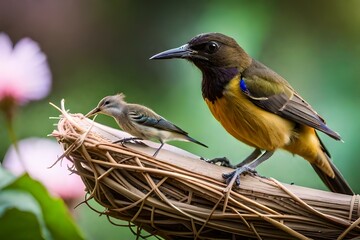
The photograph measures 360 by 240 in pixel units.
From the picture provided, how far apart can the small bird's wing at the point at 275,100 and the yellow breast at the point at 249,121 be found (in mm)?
14

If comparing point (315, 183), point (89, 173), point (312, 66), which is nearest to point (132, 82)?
point (312, 66)

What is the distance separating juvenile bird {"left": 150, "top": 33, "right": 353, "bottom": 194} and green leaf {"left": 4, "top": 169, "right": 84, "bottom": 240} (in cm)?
57

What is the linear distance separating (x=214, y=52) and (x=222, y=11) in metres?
1.29

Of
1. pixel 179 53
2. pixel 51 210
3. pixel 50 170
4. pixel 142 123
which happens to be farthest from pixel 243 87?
pixel 51 210

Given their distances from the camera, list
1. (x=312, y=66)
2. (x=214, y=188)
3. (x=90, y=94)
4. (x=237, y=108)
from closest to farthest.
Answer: (x=214, y=188) → (x=237, y=108) → (x=312, y=66) → (x=90, y=94)

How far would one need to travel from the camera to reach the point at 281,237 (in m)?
1.44

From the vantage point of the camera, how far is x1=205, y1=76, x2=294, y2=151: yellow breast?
1.76 m

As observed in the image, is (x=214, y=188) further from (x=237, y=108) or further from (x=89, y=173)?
(x=237, y=108)

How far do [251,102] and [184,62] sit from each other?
1.23 meters

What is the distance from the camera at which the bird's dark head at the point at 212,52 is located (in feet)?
5.81

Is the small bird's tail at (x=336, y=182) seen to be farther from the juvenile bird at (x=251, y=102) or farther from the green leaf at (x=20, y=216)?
the green leaf at (x=20, y=216)

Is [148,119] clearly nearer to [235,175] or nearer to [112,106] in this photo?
[112,106]

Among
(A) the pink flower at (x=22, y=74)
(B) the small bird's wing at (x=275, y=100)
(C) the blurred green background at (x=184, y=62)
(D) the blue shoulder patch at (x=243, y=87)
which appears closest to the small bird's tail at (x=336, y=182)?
(B) the small bird's wing at (x=275, y=100)

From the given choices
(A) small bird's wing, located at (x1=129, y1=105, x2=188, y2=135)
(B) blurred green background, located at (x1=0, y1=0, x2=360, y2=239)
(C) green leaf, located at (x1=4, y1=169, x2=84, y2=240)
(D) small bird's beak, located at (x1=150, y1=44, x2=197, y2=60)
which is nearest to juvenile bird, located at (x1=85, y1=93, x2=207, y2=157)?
(A) small bird's wing, located at (x1=129, y1=105, x2=188, y2=135)
